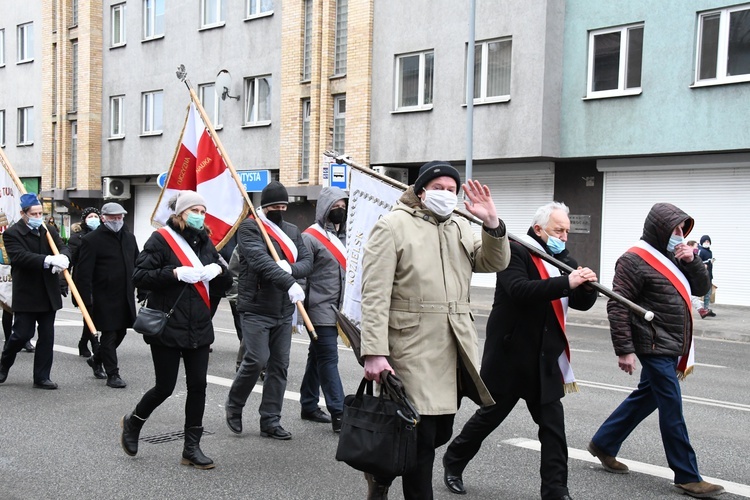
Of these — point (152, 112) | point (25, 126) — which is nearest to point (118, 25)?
point (152, 112)

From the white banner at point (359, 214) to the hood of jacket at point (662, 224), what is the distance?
1553 mm

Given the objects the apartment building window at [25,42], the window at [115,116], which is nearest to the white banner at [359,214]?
the window at [115,116]

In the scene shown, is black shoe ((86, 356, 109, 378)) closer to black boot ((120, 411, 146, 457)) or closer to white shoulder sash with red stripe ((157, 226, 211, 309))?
black boot ((120, 411, 146, 457))

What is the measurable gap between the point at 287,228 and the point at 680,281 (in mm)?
3010

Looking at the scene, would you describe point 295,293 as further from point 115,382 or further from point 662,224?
point 115,382

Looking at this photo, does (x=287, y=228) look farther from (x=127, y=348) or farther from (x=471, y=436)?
(x=127, y=348)

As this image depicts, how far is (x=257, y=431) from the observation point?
696cm

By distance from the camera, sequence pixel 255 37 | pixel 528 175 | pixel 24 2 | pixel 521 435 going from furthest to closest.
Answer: pixel 24 2, pixel 255 37, pixel 528 175, pixel 521 435

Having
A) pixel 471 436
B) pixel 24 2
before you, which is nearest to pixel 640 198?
pixel 471 436

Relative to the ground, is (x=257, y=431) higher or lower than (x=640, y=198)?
lower

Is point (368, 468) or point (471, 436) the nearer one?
point (368, 468)

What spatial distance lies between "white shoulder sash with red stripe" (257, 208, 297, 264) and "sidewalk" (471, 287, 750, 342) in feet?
32.5

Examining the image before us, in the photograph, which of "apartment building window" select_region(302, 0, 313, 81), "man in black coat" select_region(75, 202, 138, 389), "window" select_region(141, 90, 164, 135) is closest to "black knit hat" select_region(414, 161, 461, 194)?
"man in black coat" select_region(75, 202, 138, 389)

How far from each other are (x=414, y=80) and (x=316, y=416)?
16872mm
